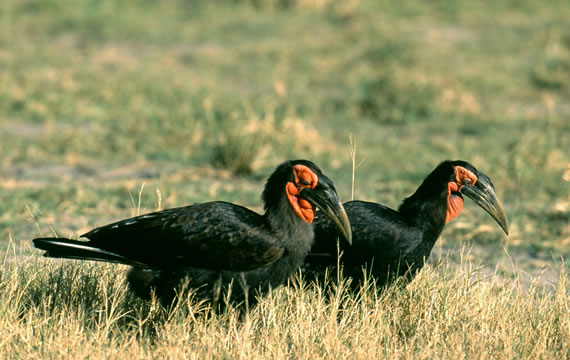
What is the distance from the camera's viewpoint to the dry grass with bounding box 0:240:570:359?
400cm

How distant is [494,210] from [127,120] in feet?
23.2

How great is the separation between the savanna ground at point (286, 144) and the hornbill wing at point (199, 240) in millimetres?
257

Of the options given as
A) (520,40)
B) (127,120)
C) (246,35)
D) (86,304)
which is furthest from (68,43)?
(86,304)

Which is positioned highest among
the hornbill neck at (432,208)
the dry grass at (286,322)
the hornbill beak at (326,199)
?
the hornbill beak at (326,199)

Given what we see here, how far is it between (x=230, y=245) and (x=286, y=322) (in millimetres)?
539

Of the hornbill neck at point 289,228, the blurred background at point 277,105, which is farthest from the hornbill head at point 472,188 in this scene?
the hornbill neck at point 289,228

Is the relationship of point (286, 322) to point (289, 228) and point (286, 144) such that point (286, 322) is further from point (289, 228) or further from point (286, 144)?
point (286, 144)

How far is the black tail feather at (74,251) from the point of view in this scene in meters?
4.18

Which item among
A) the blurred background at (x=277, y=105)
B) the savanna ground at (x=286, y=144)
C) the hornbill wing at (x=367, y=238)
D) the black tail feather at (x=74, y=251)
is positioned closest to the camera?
the black tail feather at (x=74, y=251)

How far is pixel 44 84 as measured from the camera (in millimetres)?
12430

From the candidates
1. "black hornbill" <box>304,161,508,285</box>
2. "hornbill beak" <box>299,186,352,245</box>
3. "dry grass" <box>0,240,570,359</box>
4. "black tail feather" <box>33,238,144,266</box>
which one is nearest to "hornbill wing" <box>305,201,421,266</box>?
"black hornbill" <box>304,161,508,285</box>

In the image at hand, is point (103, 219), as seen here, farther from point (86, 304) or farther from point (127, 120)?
point (127, 120)

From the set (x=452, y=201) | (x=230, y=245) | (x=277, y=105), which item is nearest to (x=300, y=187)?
(x=230, y=245)

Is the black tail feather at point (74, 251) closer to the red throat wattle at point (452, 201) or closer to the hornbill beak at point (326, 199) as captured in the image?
the hornbill beak at point (326, 199)
